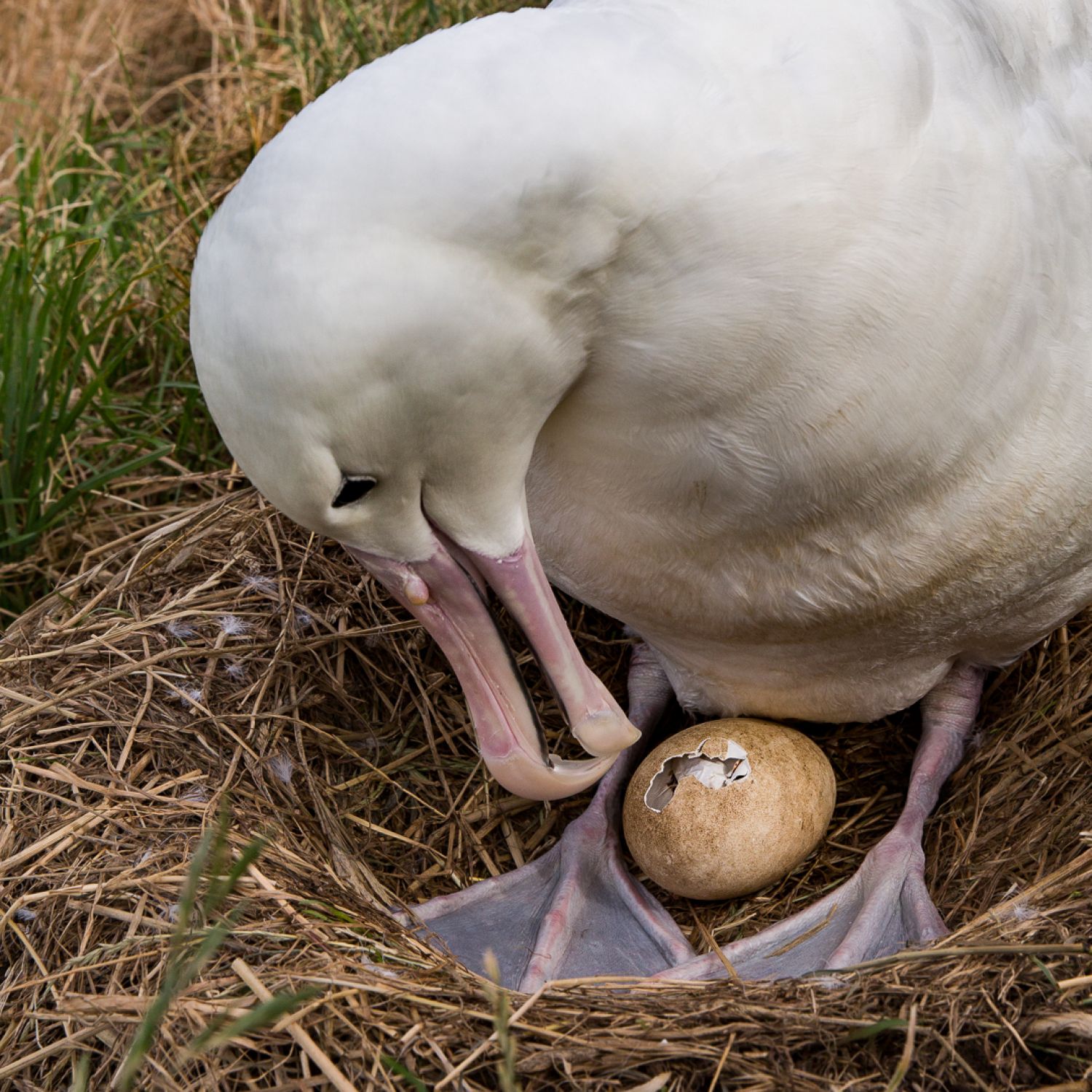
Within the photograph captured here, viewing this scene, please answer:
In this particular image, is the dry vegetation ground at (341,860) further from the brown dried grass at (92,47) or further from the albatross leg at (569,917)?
the brown dried grass at (92,47)

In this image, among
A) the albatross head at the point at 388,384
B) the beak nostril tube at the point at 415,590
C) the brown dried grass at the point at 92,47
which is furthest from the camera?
the brown dried grass at the point at 92,47

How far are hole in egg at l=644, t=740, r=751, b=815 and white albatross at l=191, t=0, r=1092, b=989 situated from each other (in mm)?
182

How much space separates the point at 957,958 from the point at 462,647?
36.5 inches

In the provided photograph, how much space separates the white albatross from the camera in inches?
73.9

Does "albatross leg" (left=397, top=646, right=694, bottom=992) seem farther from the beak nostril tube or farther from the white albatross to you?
the beak nostril tube

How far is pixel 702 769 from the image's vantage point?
2.84m

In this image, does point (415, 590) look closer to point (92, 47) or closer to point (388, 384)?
point (388, 384)

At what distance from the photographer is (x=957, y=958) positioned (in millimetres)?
2322

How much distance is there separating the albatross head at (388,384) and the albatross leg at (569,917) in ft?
2.94

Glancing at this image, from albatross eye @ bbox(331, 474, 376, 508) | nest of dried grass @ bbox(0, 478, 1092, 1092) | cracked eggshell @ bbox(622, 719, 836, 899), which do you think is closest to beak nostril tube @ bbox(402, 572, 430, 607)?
albatross eye @ bbox(331, 474, 376, 508)

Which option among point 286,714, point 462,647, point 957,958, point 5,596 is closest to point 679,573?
point 462,647

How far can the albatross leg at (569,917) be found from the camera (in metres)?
2.89

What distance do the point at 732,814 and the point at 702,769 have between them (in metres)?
0.13

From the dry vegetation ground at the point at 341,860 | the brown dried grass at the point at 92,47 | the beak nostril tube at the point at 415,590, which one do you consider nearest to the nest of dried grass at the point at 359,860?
the dry vegetation ground at the point at 341,860
